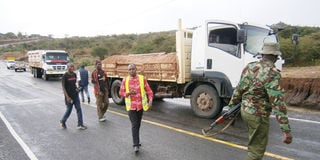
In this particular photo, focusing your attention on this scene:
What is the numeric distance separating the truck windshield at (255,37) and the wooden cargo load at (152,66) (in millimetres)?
2134

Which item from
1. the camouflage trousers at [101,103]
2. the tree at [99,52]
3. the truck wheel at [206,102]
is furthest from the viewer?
the tree at [99,52]

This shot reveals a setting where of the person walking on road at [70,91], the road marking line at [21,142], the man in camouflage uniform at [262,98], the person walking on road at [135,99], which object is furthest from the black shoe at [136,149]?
the person walking on road at [70,91]

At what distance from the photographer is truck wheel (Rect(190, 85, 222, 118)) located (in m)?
8.01

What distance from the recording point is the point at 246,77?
3674mm

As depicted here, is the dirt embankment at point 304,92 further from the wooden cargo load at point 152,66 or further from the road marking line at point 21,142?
the road marking line at point 21,142

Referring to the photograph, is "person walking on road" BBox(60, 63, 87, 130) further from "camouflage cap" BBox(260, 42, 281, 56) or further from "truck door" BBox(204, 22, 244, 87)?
"camouflage cap" BBox(260, 42, 281, 56)

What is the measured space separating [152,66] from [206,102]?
7.40ft

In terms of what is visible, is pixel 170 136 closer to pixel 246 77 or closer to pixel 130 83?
pixel 130 83

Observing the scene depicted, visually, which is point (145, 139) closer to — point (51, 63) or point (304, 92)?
point (304, 92)

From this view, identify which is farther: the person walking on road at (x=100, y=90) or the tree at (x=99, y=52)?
the tree at (x=99, y=52)

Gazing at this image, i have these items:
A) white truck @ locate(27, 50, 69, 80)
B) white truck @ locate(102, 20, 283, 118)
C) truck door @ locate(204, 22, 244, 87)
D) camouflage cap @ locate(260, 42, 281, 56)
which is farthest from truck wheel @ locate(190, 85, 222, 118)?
white truck @ locate(27, 50, 69, 80)

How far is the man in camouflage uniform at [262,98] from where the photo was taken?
3.32 m

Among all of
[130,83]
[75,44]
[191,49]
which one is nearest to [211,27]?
[191,49]

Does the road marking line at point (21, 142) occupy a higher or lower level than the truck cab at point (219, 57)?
lower
